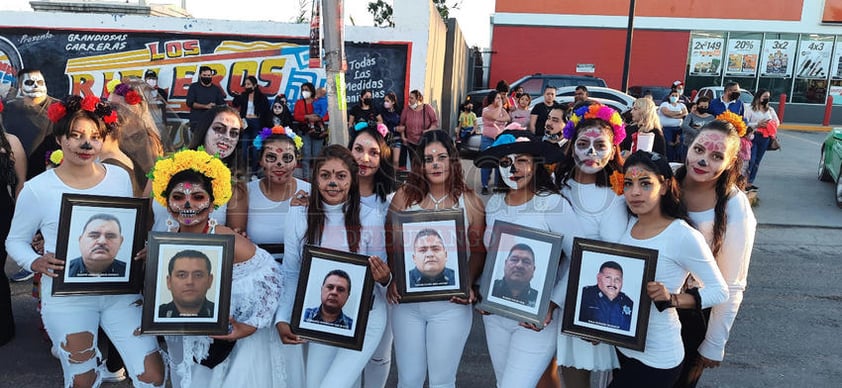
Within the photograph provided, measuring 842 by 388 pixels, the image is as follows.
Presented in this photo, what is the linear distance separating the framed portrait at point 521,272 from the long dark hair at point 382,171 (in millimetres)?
918

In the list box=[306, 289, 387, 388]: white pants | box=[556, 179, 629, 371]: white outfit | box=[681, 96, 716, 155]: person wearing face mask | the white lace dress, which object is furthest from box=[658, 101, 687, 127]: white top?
the white lace dress

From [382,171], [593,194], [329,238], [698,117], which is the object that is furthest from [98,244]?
[698,117]

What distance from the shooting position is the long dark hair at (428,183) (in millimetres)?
3279

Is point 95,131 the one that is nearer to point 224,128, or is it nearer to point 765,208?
point 224,128

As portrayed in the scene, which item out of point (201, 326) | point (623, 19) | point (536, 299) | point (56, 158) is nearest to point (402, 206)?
point (536, 299)

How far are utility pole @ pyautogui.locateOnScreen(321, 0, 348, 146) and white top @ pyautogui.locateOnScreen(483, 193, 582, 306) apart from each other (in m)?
4.45

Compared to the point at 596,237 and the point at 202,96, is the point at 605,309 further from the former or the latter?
the point at 202,96

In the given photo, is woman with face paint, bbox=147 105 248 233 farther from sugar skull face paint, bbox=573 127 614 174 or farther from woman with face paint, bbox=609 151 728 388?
woman with face paint, bbox=609 151 728 388

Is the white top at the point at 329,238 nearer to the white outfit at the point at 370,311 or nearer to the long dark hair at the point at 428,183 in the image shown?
the white outfit at the point at 370,311

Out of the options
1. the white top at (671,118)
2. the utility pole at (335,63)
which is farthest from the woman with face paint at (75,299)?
the white top at (671,118)

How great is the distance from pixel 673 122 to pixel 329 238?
31.4 feet

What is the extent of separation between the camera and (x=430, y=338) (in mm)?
3143

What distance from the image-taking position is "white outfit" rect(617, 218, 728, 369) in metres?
2.68

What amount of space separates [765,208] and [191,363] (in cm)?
979
